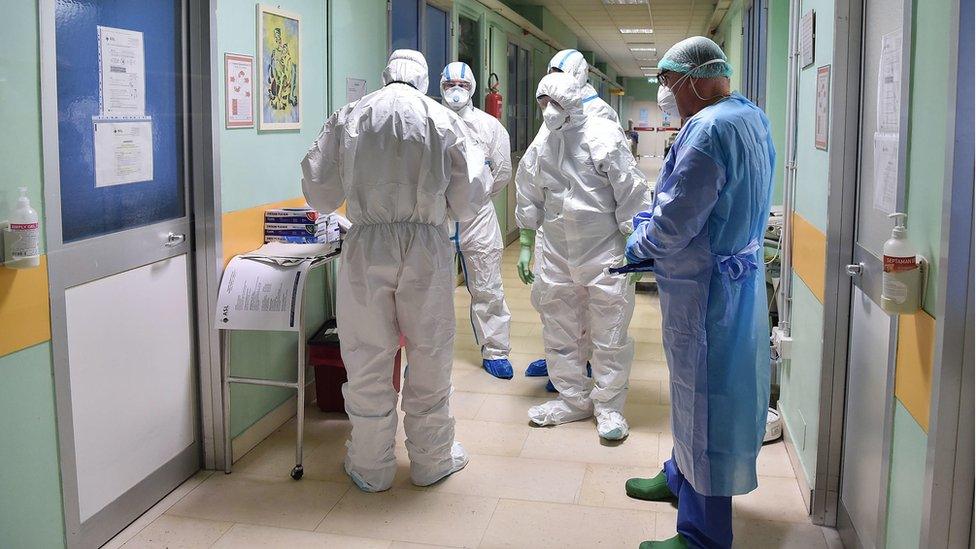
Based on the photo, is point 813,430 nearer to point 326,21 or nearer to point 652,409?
point 652,409

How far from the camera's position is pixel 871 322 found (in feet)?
7.72

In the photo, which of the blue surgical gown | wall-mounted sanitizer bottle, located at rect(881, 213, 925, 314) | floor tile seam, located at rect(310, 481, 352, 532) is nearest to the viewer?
wall-mounted sanitizer bottle, located at rect(881, 213, 925, 314)

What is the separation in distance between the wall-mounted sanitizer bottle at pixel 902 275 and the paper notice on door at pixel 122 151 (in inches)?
84.8

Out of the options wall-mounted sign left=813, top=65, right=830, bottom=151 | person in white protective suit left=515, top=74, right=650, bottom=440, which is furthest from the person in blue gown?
person in white protective suit left=515, top=74, right=650, bottom=440

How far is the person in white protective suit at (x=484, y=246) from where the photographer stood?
4.52 metres

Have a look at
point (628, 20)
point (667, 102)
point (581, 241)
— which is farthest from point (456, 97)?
point (628, 20)

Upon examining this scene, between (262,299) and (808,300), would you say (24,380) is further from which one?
(808,300)

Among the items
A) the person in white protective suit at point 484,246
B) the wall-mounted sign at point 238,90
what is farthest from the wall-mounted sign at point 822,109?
the wall-mounted sign at point 238,90

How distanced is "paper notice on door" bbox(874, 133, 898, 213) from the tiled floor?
3.78ft

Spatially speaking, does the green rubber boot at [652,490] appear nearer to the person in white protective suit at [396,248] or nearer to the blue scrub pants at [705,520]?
the blue scrub pants at [705,520]

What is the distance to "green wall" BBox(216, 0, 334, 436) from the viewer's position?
3.16 meters

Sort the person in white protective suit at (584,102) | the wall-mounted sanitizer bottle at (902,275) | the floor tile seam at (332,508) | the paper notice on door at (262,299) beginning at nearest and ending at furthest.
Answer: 1. the wall-mounted sanitizer bottle at (902,275)
2. the floor tile seam at (332,508)
3. the paper notice on door at (262,299)
4. the person in white protective suit at (584,102)

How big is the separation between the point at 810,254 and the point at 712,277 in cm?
78

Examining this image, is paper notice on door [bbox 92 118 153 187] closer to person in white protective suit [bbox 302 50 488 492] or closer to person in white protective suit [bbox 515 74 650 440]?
person in white protective suit [bbox 302 50 488 492]
